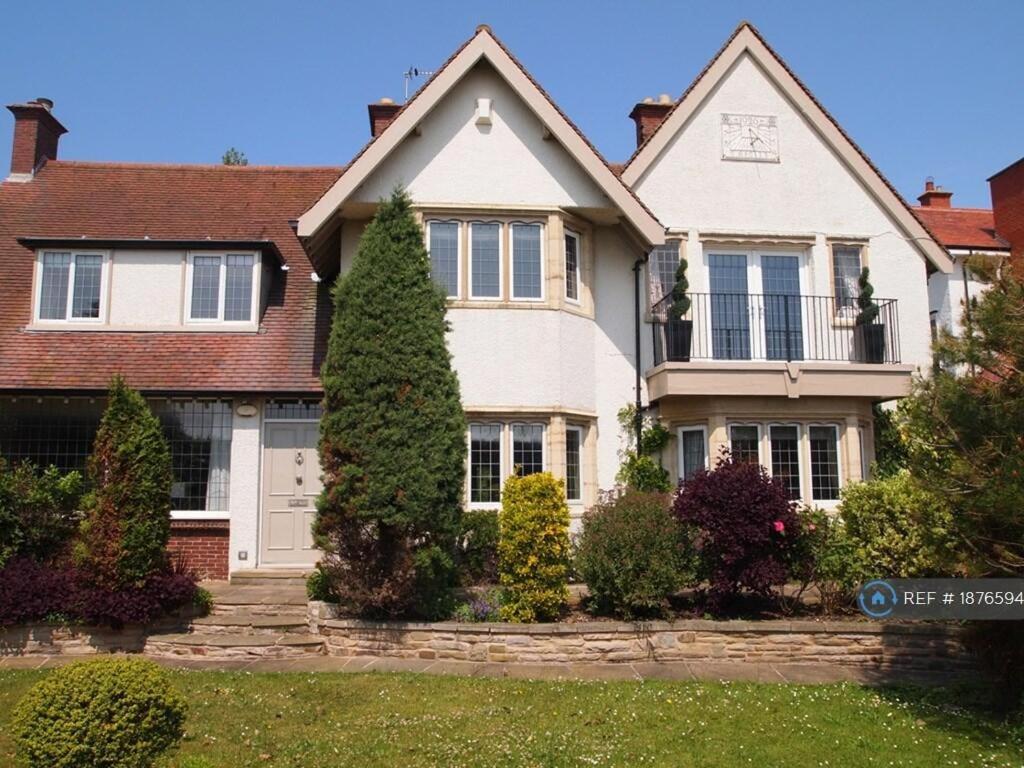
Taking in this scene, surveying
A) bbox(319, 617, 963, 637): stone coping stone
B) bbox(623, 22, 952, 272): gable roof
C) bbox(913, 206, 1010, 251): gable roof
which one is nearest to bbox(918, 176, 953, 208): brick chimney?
bbox(913, 206, 1010, 251): gable roof

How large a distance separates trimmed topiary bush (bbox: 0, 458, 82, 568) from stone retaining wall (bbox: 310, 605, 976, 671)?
20.5 ft

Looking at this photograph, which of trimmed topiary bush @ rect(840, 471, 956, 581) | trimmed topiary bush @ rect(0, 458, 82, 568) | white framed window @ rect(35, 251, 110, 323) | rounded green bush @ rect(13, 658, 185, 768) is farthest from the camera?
white framed window @ rect(35, 251, 110, 323)

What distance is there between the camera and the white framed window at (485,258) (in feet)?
47.1

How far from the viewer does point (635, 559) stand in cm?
1091

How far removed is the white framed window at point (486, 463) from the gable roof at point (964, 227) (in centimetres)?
1443

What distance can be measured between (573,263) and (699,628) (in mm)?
7132

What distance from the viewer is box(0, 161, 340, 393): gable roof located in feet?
46.8

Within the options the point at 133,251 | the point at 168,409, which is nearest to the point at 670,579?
the point at 168,409

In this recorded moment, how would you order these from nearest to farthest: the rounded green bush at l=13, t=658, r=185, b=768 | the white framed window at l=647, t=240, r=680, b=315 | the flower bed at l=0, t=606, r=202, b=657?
the rounded green bush at l=13, t=658, r=185, b=768 < the flower bed at l=0, t=606, r=202, b=657 < the white framed window at l=647, t=240, r=680, b=315

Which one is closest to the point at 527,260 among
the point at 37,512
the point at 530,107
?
the point at 530,107

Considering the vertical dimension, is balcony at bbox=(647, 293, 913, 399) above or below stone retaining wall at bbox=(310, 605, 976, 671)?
above

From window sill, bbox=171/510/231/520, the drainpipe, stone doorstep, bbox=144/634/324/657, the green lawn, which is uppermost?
the drainpipe

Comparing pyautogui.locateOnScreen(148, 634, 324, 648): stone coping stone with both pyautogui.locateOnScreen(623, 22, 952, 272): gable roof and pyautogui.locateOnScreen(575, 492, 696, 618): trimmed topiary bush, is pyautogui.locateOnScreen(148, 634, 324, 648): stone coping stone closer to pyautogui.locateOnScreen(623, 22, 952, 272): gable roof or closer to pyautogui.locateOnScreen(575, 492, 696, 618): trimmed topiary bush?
pyautogui.locateOnScreen(575, 492, 696, 618): trimmed topiary bush

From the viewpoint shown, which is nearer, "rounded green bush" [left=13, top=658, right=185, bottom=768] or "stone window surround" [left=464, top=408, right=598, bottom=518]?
"rounded green bush" [left=13, top=658, right=185, bottom=768]
